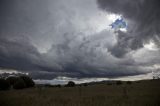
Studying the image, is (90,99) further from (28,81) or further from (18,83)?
(28,81)

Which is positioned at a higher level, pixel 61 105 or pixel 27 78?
pixel 27 78

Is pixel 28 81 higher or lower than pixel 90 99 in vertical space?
higher

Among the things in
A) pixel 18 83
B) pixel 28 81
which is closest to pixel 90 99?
pixel 18 83

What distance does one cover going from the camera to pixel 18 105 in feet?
76.2

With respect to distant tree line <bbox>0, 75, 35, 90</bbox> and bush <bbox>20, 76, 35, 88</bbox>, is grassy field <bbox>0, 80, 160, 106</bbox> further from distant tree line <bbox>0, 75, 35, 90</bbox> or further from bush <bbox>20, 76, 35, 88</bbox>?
bush <bbox>20, 76, 35, 88</bbox>

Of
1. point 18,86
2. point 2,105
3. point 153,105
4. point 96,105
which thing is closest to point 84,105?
point 96,105

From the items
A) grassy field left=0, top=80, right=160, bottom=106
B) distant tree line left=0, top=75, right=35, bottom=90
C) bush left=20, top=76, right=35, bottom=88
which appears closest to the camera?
grassy field left=0, top=80, right=160, bottom=106

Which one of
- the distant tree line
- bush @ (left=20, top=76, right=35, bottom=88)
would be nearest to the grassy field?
the distant tree line

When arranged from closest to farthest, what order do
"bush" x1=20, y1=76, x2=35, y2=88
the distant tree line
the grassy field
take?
the grassy field, the distant tree line, "bush" x1=20, y1=76, x2=35, y2=88

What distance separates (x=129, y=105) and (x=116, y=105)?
1285 mm

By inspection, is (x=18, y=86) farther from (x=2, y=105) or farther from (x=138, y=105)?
(x=138, y=105)

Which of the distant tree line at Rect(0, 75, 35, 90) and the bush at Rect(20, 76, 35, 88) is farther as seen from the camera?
the bush at Rect(20, 76, 35, 88)

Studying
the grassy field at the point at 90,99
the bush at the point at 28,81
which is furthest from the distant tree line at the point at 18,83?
the grassy field at the point at 90,99

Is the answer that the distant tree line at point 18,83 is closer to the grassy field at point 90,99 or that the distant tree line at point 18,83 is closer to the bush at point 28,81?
the bush at point 28,81
